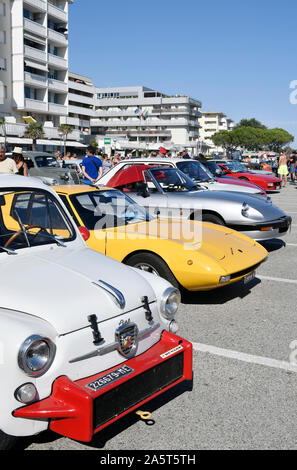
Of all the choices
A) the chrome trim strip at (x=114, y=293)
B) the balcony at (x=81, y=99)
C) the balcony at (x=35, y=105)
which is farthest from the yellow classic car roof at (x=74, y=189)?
the balcony at (x=81, y=99)

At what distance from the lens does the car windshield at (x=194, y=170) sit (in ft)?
33.5

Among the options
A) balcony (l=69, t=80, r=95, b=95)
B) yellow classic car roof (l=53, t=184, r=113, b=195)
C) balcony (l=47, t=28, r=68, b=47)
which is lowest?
yellow classic car roof (l=53, t=184, r=113, b=195)

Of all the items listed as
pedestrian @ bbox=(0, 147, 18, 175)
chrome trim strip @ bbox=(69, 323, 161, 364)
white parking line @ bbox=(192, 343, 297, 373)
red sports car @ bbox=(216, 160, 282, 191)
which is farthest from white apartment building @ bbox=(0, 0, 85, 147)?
chrome trim strip @ bbox=(69, 323, 161, 364)

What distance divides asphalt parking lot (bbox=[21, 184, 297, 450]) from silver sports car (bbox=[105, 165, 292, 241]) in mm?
2262

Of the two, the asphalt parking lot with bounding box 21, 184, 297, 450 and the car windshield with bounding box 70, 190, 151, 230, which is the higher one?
the car windshield with bounding box 70, 190, 151, 230

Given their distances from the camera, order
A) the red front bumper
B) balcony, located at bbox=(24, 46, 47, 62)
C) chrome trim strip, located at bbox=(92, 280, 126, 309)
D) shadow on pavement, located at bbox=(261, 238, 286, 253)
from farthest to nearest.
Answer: balcony, located at bbox=(24, 46, 47, 62) → shadow on pavement, located at bbox=(261, 238, 286, 253) → chrome trim strip, located at bbox=(92, 280, 126, 309) → the red front bumper

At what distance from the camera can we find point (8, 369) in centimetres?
254

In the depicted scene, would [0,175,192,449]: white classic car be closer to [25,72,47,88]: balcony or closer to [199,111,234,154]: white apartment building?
[25,72,47,88]: balcony

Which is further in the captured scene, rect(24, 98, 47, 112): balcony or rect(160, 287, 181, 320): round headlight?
rect(24, 98, 47, 112): balcony

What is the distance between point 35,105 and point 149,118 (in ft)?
188

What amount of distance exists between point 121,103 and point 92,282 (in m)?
109

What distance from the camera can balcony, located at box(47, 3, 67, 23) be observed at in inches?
2132

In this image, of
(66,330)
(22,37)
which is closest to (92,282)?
(66,330)

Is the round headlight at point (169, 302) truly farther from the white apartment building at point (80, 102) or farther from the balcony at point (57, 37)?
the white apartment building at point (80, 102)
